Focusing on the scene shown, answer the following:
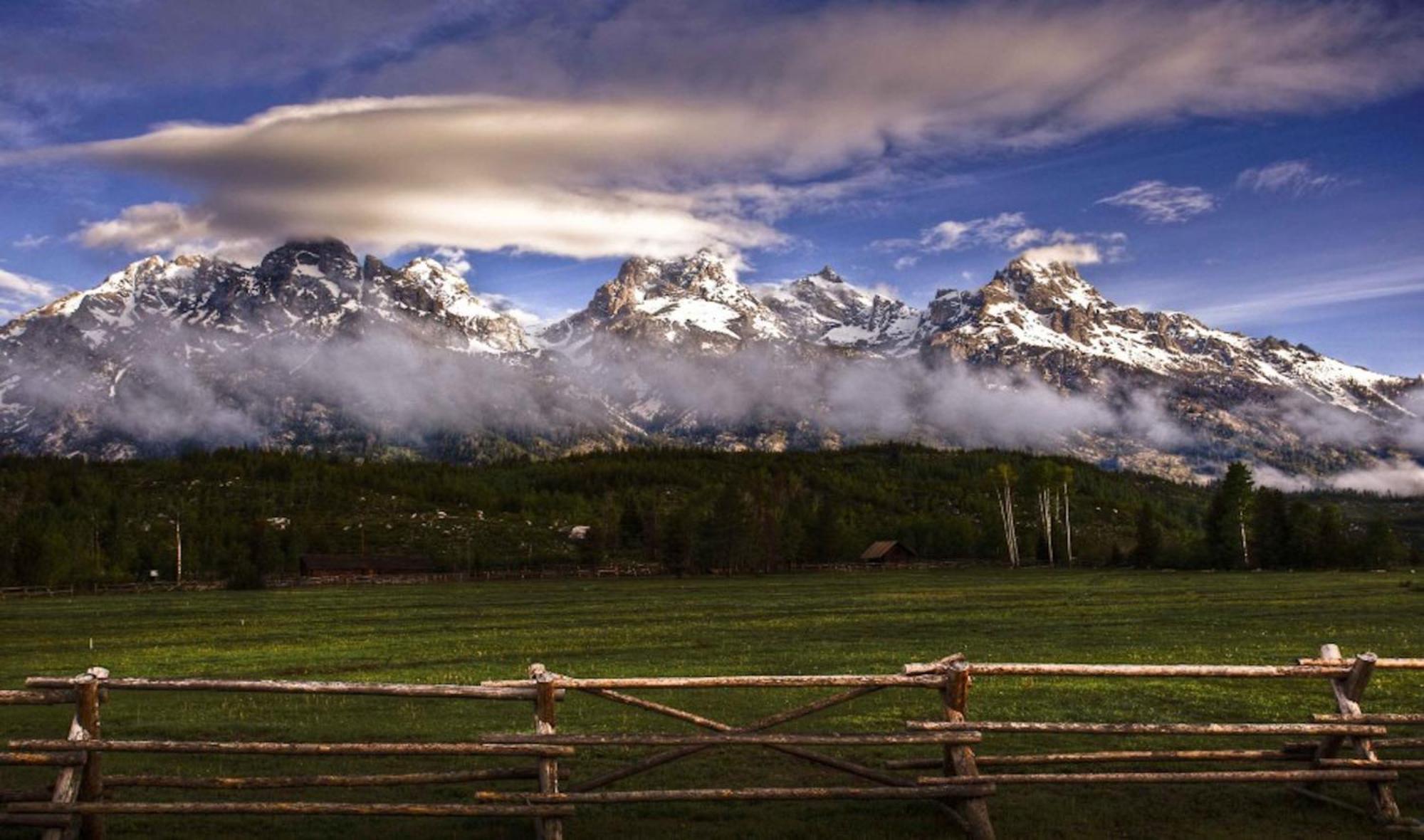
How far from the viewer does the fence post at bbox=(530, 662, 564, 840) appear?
14.4m

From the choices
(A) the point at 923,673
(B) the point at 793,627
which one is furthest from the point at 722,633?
(A) the point at 923,673

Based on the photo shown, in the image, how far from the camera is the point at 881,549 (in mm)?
177000

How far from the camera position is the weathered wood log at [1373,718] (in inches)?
621

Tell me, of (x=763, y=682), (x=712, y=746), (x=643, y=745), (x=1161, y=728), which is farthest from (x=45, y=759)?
(x=1161, y=728)

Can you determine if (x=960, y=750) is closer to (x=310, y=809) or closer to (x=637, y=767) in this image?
(x=637, y=767)

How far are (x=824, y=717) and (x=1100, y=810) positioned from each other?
346 inches

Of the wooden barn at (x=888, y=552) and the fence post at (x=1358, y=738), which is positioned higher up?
the fence post at (x=1358, y=738)

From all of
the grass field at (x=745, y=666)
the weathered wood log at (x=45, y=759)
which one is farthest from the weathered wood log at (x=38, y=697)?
the grass field at (x=745, y=666)

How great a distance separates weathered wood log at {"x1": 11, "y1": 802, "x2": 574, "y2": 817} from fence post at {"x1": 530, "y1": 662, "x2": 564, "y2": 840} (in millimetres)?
207

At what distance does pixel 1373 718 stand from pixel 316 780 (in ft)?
54.3

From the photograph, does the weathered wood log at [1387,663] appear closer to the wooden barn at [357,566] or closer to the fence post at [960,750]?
the fence post at [960,750]

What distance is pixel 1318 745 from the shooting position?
54.0ft

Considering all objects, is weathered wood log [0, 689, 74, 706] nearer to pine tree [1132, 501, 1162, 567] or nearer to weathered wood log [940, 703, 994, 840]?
weathered wood log [940, 703, 994, 840]

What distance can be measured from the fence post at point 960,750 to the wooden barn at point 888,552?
158855mm
